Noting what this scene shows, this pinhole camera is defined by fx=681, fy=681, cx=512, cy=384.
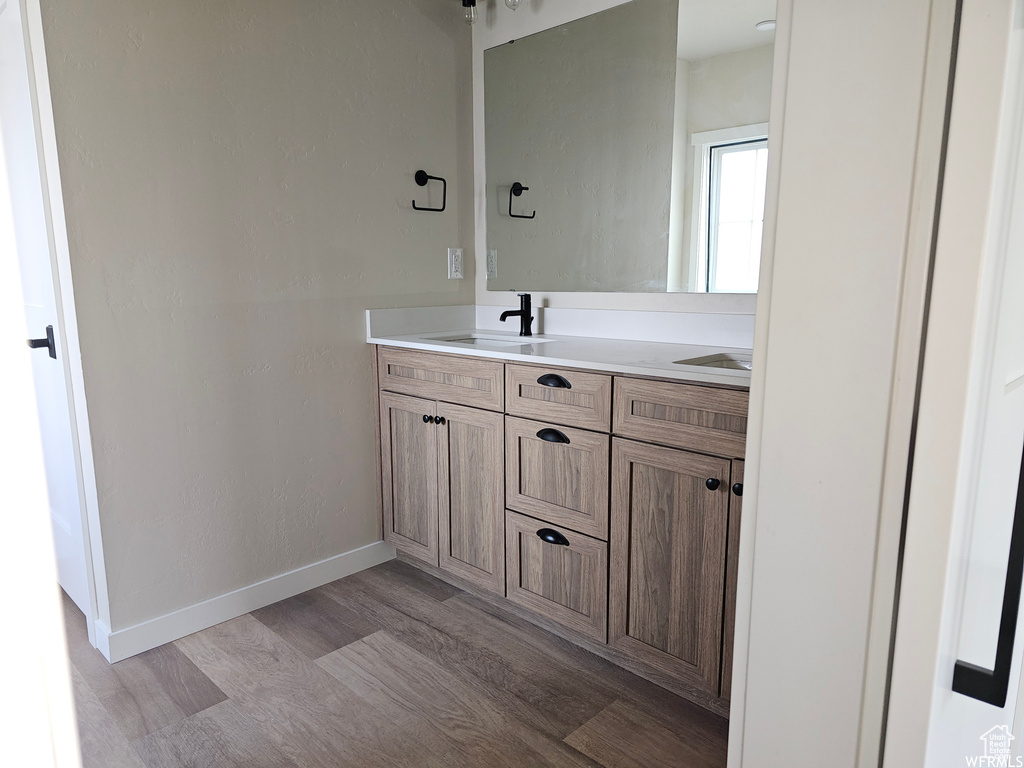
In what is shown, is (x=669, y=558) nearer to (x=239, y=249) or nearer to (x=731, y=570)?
(x=731, y=570)

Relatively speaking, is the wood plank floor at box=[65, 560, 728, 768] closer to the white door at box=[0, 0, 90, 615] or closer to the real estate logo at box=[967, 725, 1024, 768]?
the white door at box=[0, 0, 90, 615]

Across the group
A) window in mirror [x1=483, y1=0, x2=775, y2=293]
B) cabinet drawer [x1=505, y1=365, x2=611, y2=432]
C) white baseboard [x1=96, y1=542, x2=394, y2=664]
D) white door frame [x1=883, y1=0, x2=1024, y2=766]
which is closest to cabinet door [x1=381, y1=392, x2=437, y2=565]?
white baseboard [x1=96, y1=542, x2=394, y2=664]

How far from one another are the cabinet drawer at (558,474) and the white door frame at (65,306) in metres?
1.21

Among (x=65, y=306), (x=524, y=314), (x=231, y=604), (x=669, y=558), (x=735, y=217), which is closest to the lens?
(x=669, y=558)

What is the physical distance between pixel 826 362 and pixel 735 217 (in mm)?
1537

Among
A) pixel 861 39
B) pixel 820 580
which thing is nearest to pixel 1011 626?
pixel 820 580

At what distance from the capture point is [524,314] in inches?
102

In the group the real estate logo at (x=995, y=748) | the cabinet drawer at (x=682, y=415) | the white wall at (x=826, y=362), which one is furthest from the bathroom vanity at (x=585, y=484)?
the white wall at (x=826, y=362)

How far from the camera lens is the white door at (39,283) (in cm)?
185

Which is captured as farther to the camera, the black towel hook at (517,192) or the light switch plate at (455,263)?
the light switch plate at (455,263)

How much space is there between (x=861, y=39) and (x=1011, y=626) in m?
0.59

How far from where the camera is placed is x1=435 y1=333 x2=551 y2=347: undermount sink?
97.7 inches

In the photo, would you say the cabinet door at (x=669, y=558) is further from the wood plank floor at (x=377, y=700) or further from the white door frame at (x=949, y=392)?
the white door frame at (x=949, y=392)

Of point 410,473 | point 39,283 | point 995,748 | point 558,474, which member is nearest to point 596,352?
point 558,474
